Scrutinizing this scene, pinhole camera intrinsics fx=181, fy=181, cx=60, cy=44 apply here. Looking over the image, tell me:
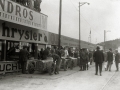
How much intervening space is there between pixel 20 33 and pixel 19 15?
2.13 metres

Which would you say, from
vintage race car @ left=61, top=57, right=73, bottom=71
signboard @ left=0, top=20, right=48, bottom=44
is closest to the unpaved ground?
signboard @ left=0, top=20, right=48, bottom=44

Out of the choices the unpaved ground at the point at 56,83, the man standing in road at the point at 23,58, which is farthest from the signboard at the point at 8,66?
the unpaved ground at the point at 56,83

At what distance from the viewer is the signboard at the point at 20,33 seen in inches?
484

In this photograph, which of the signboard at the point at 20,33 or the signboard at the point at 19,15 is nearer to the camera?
the signboard at the point at 19,15

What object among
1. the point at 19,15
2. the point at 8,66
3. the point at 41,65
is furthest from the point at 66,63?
the point at 19,15

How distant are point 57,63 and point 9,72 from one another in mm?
3435

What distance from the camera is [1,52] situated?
12.7 m

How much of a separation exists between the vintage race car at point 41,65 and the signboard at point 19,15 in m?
2.94

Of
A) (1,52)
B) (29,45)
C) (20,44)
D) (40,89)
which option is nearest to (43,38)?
(29,45)

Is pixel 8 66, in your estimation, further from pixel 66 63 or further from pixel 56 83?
pixel 66 63

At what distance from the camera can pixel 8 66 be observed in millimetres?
12258

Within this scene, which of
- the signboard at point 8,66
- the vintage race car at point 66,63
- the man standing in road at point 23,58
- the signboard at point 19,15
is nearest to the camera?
the signboard at point 19,15

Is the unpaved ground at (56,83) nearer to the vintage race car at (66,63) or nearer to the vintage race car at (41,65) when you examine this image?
the vintage race car at (41,65)

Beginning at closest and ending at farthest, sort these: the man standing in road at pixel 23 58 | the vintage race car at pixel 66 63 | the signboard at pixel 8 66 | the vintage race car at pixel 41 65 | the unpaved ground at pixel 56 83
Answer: the unpaved ground at pixel 56 83, the vintage race car at pixel 41 65, the signboard at pixel 8 66, the man standing in road at pixel 23 58, the vintage race car at pixel 66 63
